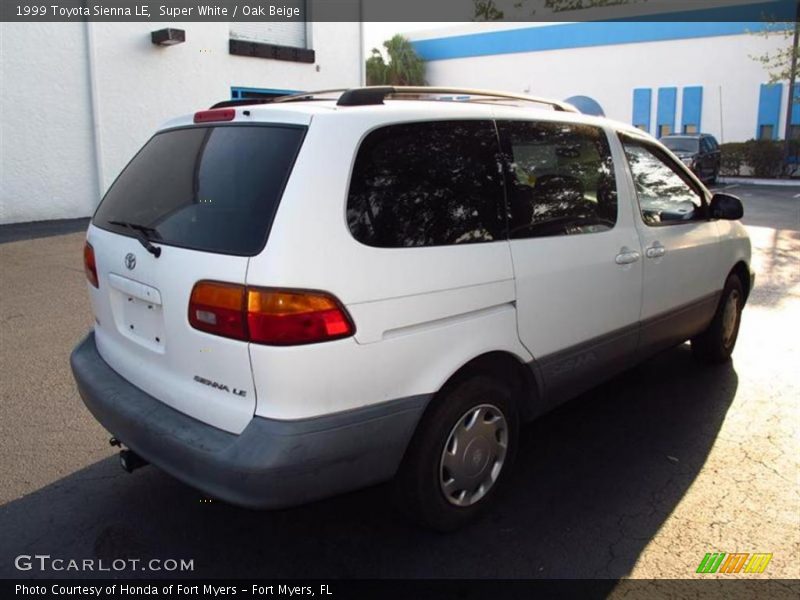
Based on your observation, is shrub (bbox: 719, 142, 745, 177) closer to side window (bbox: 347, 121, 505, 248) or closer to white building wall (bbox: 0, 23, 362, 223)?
white building wall (bbox: 0, 23, 362, 223)

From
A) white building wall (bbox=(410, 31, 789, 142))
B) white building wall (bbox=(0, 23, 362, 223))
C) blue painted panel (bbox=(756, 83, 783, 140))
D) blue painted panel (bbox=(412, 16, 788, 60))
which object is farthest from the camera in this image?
blue painted panel (bbox=(412, 16, 788, 60))

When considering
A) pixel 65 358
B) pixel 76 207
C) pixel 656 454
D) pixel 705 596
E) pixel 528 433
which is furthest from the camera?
pixel 76 207

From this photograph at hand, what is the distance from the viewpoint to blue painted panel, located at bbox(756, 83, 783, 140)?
2870 cm

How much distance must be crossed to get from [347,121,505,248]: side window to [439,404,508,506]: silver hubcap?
0.79 meters

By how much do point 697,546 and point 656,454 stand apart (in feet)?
2.88

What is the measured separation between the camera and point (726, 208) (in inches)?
181

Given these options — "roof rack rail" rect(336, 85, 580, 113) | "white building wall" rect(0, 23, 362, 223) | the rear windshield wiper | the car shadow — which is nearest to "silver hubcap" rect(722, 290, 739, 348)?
the car shadow

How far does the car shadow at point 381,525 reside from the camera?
283 cm

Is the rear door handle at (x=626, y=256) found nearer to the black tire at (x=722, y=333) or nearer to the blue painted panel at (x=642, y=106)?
the black tire at (x=722, y=333)

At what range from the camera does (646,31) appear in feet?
104

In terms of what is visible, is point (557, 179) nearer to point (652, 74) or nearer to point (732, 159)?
point (732, 159)

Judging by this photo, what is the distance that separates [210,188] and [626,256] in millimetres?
2227

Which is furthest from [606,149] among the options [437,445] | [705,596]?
[705,596]

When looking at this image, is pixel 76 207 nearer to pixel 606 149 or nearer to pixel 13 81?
pixel 13 81
